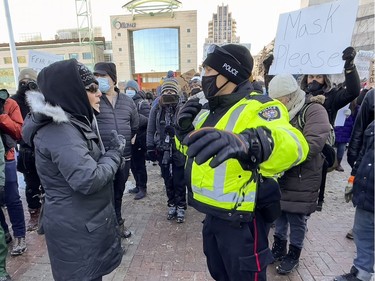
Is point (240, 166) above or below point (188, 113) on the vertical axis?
below

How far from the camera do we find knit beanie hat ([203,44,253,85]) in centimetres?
Answer: 171

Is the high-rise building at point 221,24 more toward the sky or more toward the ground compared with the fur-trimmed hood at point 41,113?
more toward the sky

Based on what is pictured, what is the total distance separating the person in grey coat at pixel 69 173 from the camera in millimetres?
1611

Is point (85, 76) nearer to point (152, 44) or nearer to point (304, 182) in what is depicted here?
point (304, 182)

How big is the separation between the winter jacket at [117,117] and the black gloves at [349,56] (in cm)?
251

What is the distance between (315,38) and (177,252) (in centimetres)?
290

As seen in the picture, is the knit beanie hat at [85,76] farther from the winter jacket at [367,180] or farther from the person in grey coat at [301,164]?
the winter jacket at [367,180]

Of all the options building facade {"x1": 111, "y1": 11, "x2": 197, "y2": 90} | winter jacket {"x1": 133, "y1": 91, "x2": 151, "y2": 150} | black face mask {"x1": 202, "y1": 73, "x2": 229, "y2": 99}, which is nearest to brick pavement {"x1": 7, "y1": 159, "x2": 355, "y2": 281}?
winter jacket {"x1": 133, "y1": 91, "x2": 151, "y2": 150}

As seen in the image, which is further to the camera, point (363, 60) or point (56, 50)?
point (56, 50)

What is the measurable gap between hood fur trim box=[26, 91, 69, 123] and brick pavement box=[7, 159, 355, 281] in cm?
192

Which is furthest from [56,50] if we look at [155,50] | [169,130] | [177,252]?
[177,252]

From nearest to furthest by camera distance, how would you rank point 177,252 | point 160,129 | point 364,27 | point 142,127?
point 177,252, point 160,129, point 142,127, point 364,27

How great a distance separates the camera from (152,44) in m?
52.8

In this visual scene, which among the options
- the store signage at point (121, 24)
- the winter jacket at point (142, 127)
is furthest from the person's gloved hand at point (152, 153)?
the store signage at point (121, 24)
